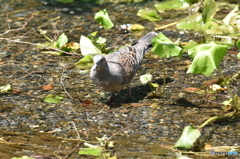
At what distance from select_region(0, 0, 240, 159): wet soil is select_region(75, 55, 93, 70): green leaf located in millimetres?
106

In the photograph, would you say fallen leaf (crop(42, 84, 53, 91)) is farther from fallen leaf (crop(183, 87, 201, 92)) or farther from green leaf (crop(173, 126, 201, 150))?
green leaf (crop(173, 126, 201, 150))

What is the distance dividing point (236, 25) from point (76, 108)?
3.59 metres

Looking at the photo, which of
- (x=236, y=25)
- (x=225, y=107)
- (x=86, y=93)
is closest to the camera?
(x=225, y=107)

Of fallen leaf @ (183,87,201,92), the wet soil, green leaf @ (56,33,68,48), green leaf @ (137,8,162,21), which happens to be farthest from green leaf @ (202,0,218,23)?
green leaf @ (56,33,68,48)

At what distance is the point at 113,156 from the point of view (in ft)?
12.8

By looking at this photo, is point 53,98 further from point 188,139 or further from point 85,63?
point 188,139

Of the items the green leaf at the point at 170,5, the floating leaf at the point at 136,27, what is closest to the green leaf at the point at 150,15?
the green leaf at the point at 170,5

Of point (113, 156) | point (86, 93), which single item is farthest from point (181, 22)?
point (113, 156)

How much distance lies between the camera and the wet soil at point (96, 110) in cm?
416

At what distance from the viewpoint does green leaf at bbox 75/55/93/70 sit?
643 cm

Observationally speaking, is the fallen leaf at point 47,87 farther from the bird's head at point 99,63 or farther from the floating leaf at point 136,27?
the floating leaf at point 136,27

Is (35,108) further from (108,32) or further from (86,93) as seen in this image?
(108,32)

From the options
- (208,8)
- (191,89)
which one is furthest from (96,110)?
(208,8)

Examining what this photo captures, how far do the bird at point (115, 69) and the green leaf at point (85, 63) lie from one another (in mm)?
748
